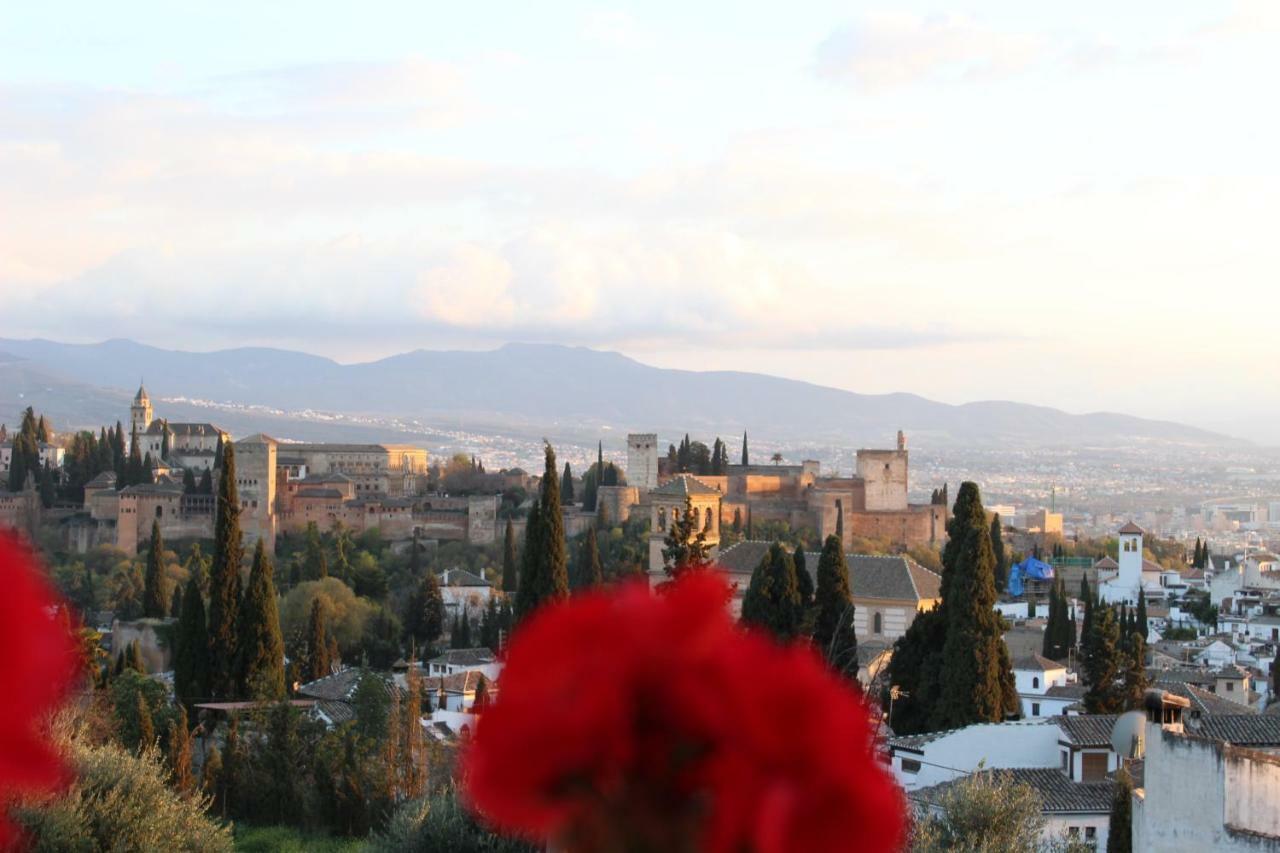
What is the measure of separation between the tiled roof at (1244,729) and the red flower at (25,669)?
776 inches

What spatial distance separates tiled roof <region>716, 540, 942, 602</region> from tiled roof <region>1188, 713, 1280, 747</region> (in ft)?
55.5

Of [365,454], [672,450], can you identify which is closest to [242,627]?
[672,450]

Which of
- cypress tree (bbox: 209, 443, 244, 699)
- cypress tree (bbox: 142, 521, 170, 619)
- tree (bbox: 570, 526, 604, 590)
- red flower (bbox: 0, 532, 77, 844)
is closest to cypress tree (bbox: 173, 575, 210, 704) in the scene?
cypress tree (bbox: 209, 443, 244, 699)

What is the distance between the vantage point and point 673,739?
4.29 ft

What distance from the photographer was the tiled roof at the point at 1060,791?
764 inches

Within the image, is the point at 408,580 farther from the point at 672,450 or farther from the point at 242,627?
the point at 242,627

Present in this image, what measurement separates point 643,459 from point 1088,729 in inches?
1877

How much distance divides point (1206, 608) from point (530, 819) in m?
57.9

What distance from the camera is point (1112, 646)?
26.3m

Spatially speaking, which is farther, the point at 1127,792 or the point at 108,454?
the point at 108,454

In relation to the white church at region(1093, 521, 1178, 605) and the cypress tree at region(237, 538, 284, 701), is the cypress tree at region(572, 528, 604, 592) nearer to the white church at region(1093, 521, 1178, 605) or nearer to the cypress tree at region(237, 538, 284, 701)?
the cypress tree at region(237, 538, 284, 701)

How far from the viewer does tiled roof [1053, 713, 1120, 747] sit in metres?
21.2

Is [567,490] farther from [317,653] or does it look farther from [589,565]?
[317,653]

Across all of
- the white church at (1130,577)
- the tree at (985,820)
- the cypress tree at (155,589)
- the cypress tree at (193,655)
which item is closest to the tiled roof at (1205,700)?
the tree at (985,820)
